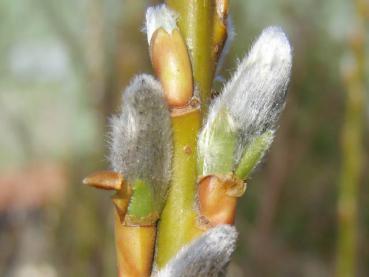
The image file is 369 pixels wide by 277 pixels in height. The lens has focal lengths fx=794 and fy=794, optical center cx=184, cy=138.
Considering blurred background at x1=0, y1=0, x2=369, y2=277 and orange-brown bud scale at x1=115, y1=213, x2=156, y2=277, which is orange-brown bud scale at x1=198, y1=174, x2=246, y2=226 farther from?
blurred background at x1=0, y1=0, x2=369, y2=277

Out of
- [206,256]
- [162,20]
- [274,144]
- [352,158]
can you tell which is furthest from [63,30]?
[206,256]

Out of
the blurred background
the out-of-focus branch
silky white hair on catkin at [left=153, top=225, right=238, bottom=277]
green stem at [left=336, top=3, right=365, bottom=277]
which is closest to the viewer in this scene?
silky white hair on catkin at [left=153, top=225, right=238, bottom=277]

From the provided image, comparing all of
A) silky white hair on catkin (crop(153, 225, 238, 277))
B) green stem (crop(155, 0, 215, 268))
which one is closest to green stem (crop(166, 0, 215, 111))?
green stem (crop(155, 0, 215, 268))

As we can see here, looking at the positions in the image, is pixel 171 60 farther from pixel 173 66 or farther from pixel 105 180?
pixel 105 180

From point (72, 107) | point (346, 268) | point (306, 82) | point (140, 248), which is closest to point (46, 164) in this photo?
point (72, 107)

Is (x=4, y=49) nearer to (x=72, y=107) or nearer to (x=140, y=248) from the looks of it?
(x=72, y=107)

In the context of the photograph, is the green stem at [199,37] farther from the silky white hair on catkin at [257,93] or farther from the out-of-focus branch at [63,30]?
the out-of-focus branch at [63,30]
